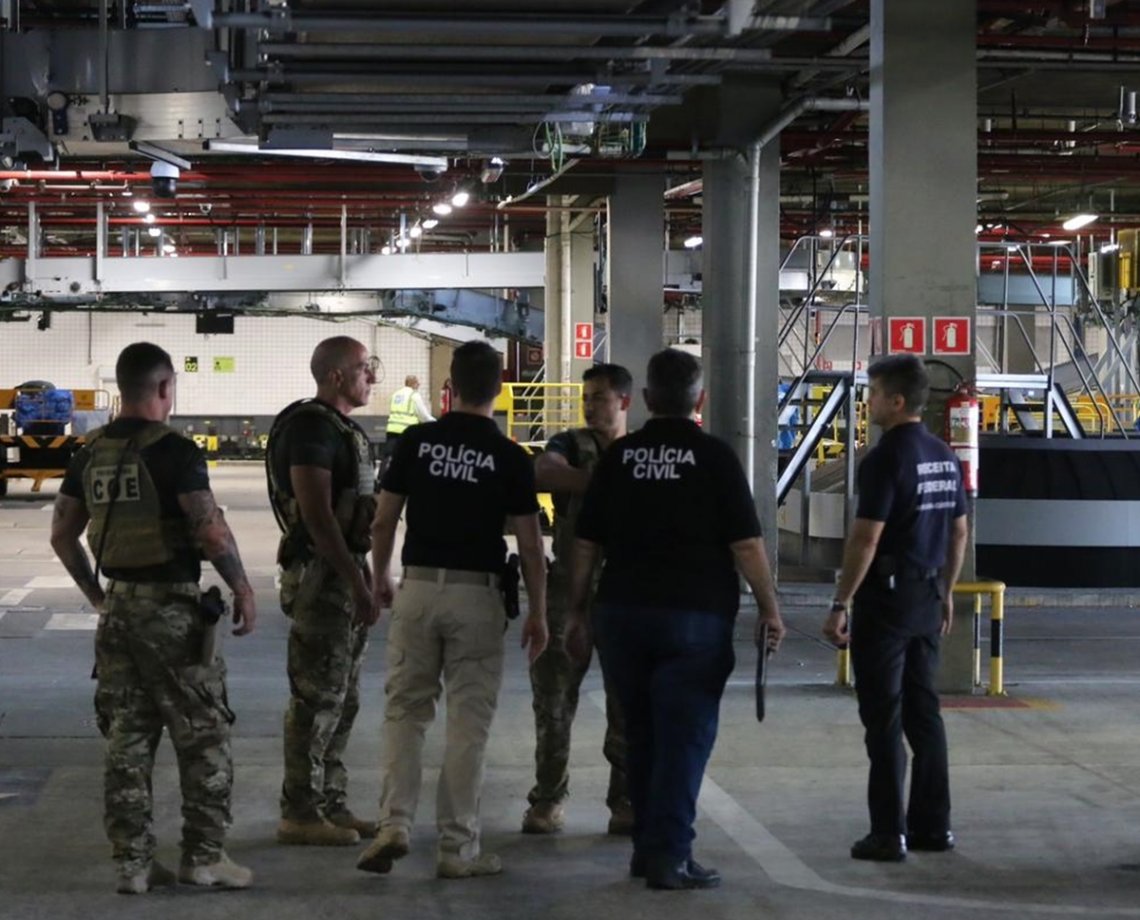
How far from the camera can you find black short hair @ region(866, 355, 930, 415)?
288 inches

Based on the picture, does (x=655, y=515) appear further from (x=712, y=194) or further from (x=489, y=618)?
(x=712, y=194)

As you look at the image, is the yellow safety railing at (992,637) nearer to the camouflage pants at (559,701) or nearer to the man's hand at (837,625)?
the camouflage pants at (559,701)

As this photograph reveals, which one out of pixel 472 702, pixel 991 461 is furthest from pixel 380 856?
pixel 991 461

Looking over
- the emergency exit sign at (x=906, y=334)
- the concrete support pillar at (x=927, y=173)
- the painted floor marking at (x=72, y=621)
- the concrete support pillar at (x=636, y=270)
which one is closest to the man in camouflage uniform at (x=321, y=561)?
the emergency exit sign at (x=906, y=334)

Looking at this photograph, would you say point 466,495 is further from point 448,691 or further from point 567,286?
point 567,286

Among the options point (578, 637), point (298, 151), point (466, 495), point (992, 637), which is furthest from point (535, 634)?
point (298, 151)

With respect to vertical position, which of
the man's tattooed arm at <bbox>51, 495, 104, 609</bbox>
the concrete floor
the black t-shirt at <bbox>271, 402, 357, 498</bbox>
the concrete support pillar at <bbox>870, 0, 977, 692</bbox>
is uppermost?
the concrete support pillar at <bbox>870, 0, 977, 692</bbox>

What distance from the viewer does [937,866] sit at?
7.08 m

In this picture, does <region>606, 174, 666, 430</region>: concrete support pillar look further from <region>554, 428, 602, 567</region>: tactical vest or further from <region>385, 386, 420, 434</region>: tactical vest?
<region>554, 428, 602, 567</region>: tactical vest

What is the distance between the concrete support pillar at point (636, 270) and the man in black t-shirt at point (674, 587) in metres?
15.9

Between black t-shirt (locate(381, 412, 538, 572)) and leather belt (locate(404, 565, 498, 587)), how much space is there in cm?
2

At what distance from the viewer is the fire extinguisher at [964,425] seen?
11.4 metres

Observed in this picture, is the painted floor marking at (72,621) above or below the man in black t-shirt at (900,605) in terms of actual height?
below

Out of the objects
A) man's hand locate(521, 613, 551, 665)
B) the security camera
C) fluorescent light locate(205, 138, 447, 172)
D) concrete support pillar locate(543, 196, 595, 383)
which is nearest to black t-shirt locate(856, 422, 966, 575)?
man's hand locate(521, 613, 551, 665)
